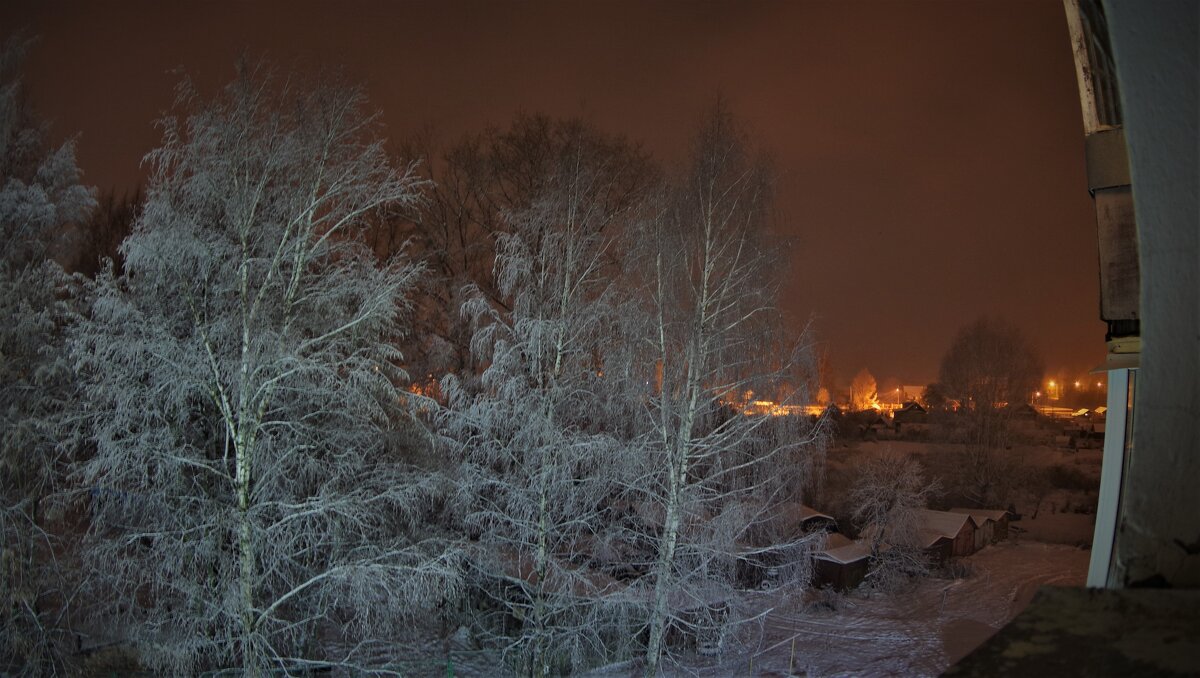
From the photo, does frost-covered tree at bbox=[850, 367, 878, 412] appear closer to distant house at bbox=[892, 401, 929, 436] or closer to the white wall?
distant house at bbox=[892, 401, 929, 436]

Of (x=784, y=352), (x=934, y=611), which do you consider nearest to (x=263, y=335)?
(x=784, y=352)

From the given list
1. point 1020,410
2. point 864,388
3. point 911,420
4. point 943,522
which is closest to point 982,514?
point 943,522

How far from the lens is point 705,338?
13164 mm

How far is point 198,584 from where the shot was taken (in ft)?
35.7

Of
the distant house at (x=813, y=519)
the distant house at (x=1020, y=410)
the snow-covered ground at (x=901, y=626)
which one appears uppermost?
the distant house at (x=1020, y=410)

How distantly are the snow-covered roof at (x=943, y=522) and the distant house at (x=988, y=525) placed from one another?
0.94 m

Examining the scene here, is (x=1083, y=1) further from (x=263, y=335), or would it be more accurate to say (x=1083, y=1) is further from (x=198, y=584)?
(x=198, y=584)

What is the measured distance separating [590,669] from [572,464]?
4799 mm

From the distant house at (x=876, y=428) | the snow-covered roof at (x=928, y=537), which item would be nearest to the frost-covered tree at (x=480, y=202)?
the snow-covered roof at (x=928, y=537)

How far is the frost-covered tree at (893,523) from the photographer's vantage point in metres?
29.5

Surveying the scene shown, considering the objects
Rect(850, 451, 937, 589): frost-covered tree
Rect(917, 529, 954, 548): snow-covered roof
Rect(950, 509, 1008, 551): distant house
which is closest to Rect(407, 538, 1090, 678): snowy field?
Rect(850, 451, 937, 589): frost-covered tree

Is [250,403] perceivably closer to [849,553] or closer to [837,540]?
[849,553]

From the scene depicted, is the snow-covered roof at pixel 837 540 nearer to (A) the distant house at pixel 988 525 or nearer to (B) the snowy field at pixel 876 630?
(B) the snowy field at pixel 876 630

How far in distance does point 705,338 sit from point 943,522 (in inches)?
1013
